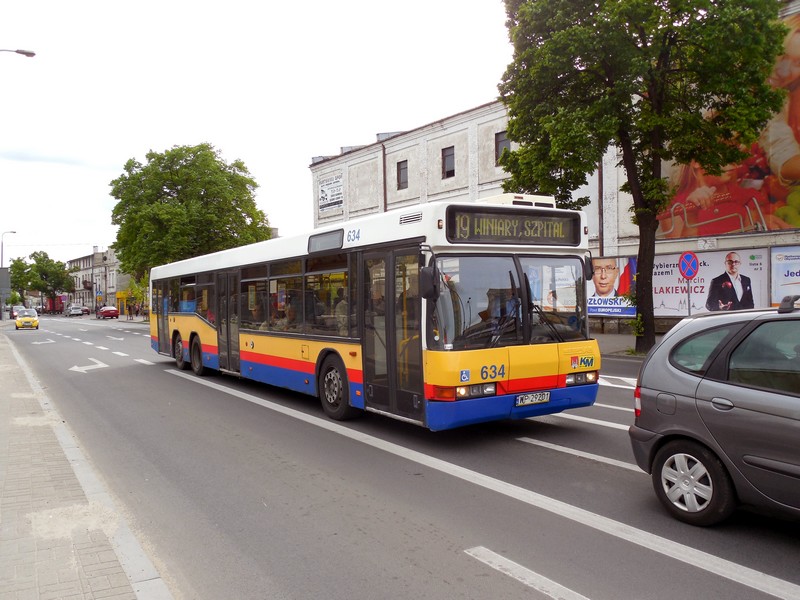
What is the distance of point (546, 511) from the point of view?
5.03 m

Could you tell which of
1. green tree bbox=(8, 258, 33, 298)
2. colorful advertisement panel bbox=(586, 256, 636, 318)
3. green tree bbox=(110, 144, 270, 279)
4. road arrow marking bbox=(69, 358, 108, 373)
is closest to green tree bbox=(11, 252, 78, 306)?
green tree bbox=(8, 258, 33, 298)

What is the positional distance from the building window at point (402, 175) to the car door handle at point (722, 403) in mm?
33017

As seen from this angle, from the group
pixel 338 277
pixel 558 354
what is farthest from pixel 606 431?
pixel 338 277

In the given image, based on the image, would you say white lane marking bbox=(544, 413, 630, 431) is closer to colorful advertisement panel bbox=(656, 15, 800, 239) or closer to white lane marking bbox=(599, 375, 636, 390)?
white lane marking bbox=(599, 375, 636, 390)

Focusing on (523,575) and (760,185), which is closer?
(523,575)

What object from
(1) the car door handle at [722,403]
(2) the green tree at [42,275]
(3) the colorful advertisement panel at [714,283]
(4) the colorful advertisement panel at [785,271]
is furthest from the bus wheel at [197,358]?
(2) the green tree at [42,275]

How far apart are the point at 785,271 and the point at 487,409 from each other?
55.0 ft

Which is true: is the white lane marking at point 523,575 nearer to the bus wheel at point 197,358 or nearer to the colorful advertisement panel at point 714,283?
the bus wheel at point 197,358

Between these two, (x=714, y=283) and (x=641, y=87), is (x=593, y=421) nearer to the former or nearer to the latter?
(x=641, y=87)

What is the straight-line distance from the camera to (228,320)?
41.5ft

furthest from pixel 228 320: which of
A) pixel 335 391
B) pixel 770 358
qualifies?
pixel 770 358

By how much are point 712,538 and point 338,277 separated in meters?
5.71

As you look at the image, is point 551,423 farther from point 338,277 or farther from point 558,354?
point 338,277

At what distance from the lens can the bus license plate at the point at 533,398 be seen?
7.06 metres
